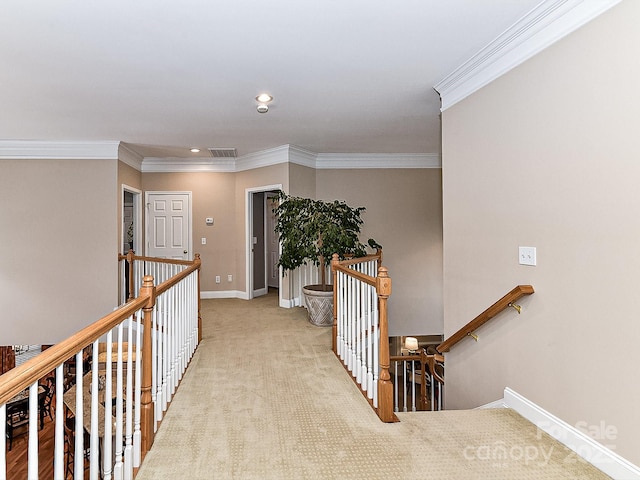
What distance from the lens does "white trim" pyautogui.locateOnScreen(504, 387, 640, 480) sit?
1.71m

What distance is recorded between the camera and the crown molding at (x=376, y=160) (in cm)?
588

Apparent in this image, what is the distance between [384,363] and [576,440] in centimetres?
107

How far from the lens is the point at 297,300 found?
18.2 feet

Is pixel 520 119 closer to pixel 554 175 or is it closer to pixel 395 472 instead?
pixel 554 175

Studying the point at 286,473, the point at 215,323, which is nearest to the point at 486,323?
the point at 286,473

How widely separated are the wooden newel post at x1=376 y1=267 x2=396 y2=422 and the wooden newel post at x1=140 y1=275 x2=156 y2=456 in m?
1.36

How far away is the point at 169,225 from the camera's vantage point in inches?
245

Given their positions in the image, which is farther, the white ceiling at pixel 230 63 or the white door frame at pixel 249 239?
the white door frame at pixel 249 239

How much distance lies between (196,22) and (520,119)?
217cm

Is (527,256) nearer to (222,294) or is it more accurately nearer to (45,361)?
(45,361)

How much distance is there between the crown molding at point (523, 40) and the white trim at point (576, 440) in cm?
219

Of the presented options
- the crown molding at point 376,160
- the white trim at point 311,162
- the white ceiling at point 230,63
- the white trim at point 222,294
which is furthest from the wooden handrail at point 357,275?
the white trim at point 222,294

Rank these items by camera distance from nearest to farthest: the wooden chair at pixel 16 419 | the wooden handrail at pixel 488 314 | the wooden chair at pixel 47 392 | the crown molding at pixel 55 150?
the wooden handrail at pixel 488 314 → the crown molding at pixel 55 150 → the wooden chair at pixel 16 419 → the wooden chair at pixel 47 392

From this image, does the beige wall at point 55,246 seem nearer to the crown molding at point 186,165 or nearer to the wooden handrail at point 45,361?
the crown molding at point 186,165
